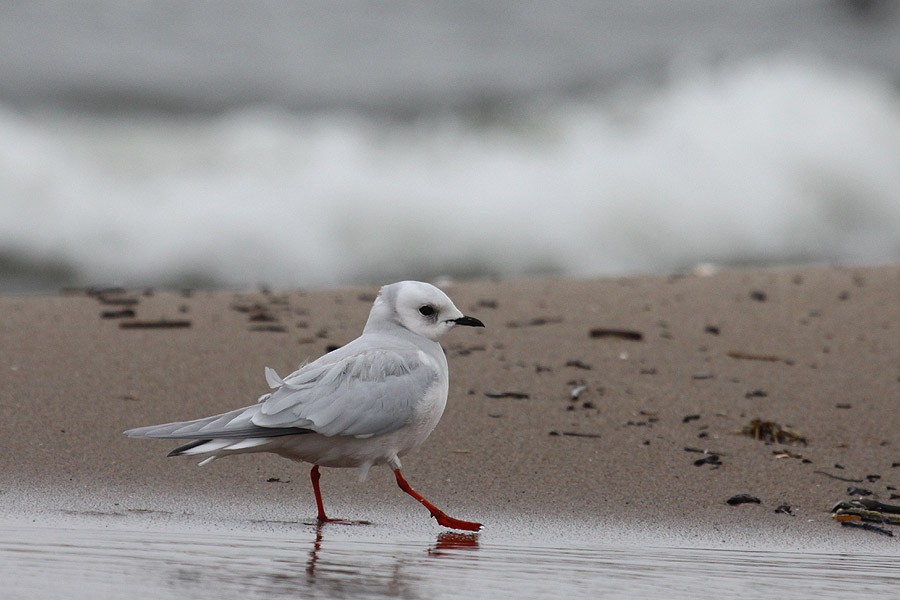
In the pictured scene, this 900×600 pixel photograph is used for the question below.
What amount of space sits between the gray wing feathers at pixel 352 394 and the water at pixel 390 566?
1.46 feet

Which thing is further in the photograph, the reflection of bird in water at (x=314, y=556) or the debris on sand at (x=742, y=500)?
the debris on sand at (x=742, y=500)

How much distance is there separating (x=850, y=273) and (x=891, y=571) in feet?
21.5

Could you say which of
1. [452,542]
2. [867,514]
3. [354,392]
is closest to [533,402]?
[354,392]

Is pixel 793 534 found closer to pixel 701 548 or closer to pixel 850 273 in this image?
pixel 701 548

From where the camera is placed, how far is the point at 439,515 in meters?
4.88

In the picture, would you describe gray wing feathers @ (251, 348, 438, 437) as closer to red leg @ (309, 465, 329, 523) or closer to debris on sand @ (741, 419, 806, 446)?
red leg @ (309, 465, 329, 523)

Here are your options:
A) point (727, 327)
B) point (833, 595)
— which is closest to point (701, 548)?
point (833, 595)

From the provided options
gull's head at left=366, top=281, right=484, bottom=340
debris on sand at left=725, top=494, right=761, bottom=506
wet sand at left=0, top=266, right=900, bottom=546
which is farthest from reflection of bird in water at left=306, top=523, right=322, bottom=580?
debris on sand at left=725, top=494, right=761, bottom=506

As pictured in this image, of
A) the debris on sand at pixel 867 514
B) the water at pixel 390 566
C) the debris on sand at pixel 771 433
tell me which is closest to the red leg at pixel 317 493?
the water at pixel 390 566

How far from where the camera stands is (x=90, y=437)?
5.81m

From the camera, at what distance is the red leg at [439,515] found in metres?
4.80

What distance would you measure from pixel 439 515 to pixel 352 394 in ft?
2.06

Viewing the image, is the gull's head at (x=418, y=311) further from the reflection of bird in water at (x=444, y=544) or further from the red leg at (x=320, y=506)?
the reflection of bird in water at (x=444, y=544)

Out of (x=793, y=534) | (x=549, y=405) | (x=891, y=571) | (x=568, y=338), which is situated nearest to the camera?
(x=891, y=571)
